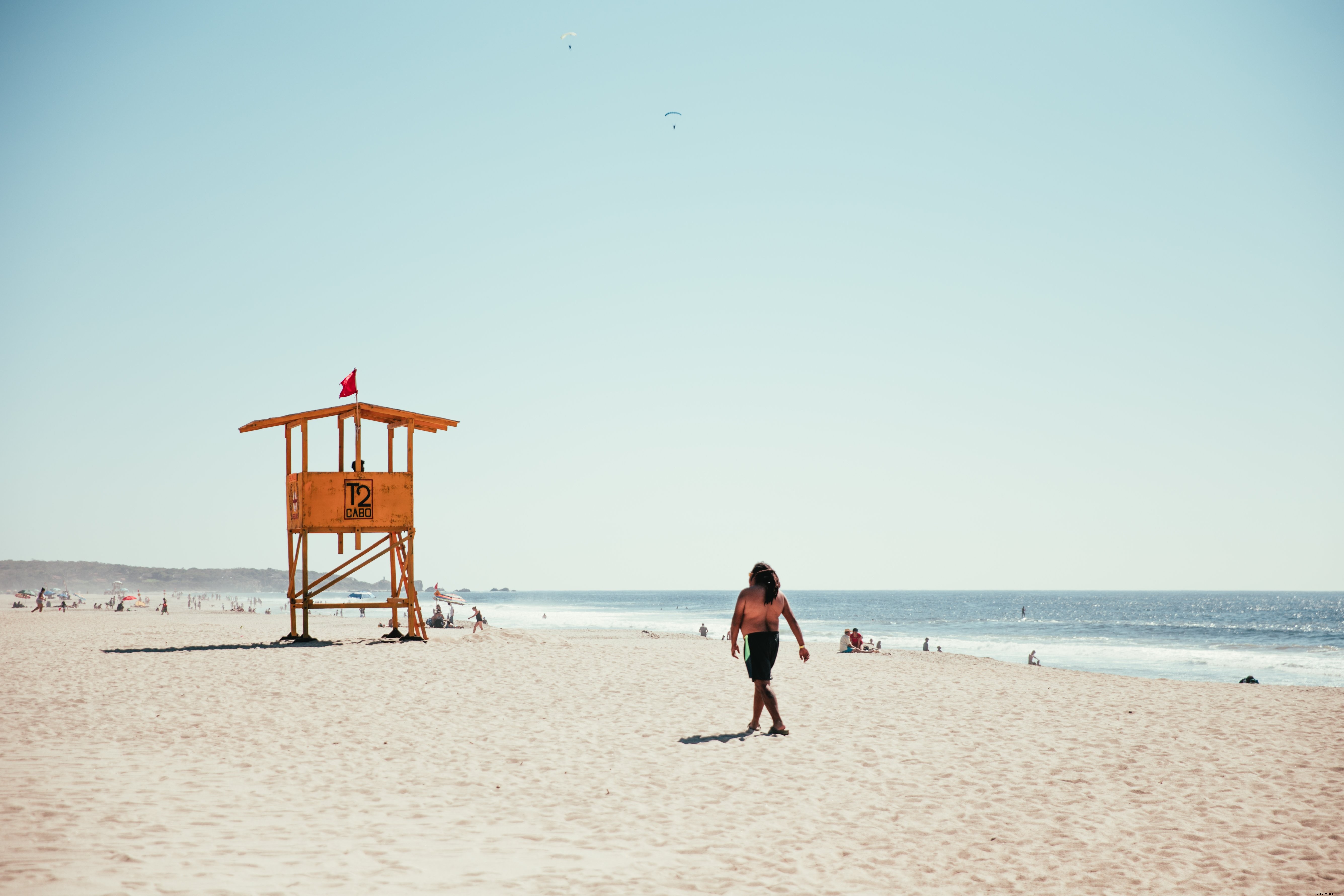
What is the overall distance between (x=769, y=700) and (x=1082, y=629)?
218 ft

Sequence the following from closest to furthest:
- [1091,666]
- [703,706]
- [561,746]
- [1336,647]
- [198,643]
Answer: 1. [561,746]
2. [703,706]
3. [198,643]
4. [1091,666]
5. [1336,647]

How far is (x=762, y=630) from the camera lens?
8.80 m

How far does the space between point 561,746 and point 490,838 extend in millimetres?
2934

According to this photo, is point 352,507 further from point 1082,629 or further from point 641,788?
point 1082,629

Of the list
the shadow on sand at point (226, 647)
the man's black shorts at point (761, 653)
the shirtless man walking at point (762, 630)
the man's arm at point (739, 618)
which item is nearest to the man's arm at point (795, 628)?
the shirtless man walking at point (762, 630)

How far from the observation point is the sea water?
1390 inches

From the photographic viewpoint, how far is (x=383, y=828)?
18.7ft

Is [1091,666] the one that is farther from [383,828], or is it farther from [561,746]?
[383,828]

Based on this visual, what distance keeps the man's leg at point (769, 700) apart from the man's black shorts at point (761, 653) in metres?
0.12

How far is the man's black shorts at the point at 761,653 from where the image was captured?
874cm

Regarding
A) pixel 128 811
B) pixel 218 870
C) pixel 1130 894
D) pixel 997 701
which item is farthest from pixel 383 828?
pixel 997 701

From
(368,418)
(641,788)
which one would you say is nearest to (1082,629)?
(368,418)

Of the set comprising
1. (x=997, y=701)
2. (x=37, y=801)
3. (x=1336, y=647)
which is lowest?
(x=1336, y=647)

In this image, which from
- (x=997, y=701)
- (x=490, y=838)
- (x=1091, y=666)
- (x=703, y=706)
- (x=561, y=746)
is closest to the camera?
(x=490, y=838)
